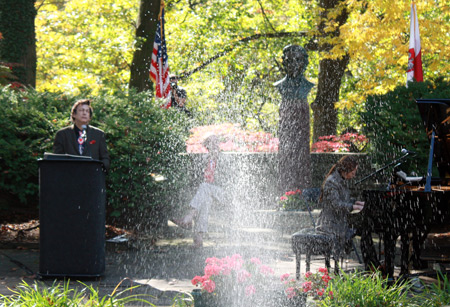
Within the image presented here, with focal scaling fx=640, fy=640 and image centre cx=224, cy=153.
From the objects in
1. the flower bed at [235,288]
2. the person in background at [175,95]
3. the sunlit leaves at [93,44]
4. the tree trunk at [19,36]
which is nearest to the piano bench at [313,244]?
the flower bed at [235,288]

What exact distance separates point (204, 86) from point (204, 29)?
310 cm

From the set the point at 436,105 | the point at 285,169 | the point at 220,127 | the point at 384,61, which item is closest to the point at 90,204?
the point at 436,105

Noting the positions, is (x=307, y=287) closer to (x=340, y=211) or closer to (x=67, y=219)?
(x=340, y=211)

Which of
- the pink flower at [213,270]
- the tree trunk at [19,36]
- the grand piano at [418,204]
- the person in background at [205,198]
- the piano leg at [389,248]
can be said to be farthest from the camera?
→ the tree trunk at [19,36]

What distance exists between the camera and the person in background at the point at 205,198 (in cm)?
980

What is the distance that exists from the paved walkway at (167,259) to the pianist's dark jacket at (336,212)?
0.54 m

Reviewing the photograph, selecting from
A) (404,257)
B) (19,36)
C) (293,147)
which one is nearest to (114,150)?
(293,147)

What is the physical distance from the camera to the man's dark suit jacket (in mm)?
8328

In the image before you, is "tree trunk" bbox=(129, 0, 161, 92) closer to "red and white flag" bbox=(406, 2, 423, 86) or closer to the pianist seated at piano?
"red and white flag" bbox=(406, 2, 423, 86)

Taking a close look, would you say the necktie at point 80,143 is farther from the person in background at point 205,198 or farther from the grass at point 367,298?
the grass at point 367,298

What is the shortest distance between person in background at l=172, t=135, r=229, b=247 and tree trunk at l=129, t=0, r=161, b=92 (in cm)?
663

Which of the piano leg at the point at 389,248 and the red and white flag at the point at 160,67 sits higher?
the red and white flag at the point at 160,67

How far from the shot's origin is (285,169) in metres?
13.1

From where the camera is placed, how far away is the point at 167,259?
29.0 feet
